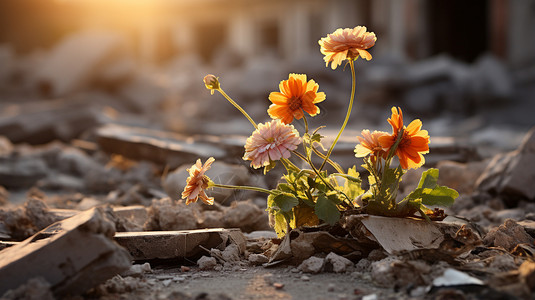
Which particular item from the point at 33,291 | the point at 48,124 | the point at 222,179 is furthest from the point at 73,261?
the point at 48,124

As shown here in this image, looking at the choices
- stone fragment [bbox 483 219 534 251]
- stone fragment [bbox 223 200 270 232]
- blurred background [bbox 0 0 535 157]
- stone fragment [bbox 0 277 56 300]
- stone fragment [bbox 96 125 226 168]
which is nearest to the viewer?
stone fragment [bbox 0 277 56 300]

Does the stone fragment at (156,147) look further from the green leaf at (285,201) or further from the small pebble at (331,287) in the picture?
the small pebble at (331,287)

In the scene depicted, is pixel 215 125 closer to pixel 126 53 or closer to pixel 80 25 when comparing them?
pixel 126 53

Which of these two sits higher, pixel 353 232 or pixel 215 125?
pixel 353 232

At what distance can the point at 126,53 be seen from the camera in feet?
50.8

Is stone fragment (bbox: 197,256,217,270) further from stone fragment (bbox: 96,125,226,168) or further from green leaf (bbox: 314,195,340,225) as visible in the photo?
stone fragment (bbox: 96,125,226,168)

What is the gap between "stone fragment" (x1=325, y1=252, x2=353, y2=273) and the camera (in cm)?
225

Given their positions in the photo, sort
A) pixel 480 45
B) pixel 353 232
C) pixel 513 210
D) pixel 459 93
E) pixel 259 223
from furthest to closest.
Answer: pixel 480 45 → pixel 459 93 → pixel 513 210 → pixel 259 223 → pixel 353 232

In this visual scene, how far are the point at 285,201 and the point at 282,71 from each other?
11916mm

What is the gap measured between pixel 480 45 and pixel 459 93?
21.1 ft

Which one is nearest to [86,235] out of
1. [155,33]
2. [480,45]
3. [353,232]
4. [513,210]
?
[353,232]

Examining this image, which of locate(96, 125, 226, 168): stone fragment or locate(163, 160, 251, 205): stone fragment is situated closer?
locate(163, 160, 251, 205): stone fragment

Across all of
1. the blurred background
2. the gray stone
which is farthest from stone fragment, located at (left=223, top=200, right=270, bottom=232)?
the blurred background

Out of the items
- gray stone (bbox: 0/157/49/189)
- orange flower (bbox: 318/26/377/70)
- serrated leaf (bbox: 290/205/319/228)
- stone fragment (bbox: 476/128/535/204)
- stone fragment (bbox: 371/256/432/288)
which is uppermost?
orange flower (bbox: 318/26/377/70)
